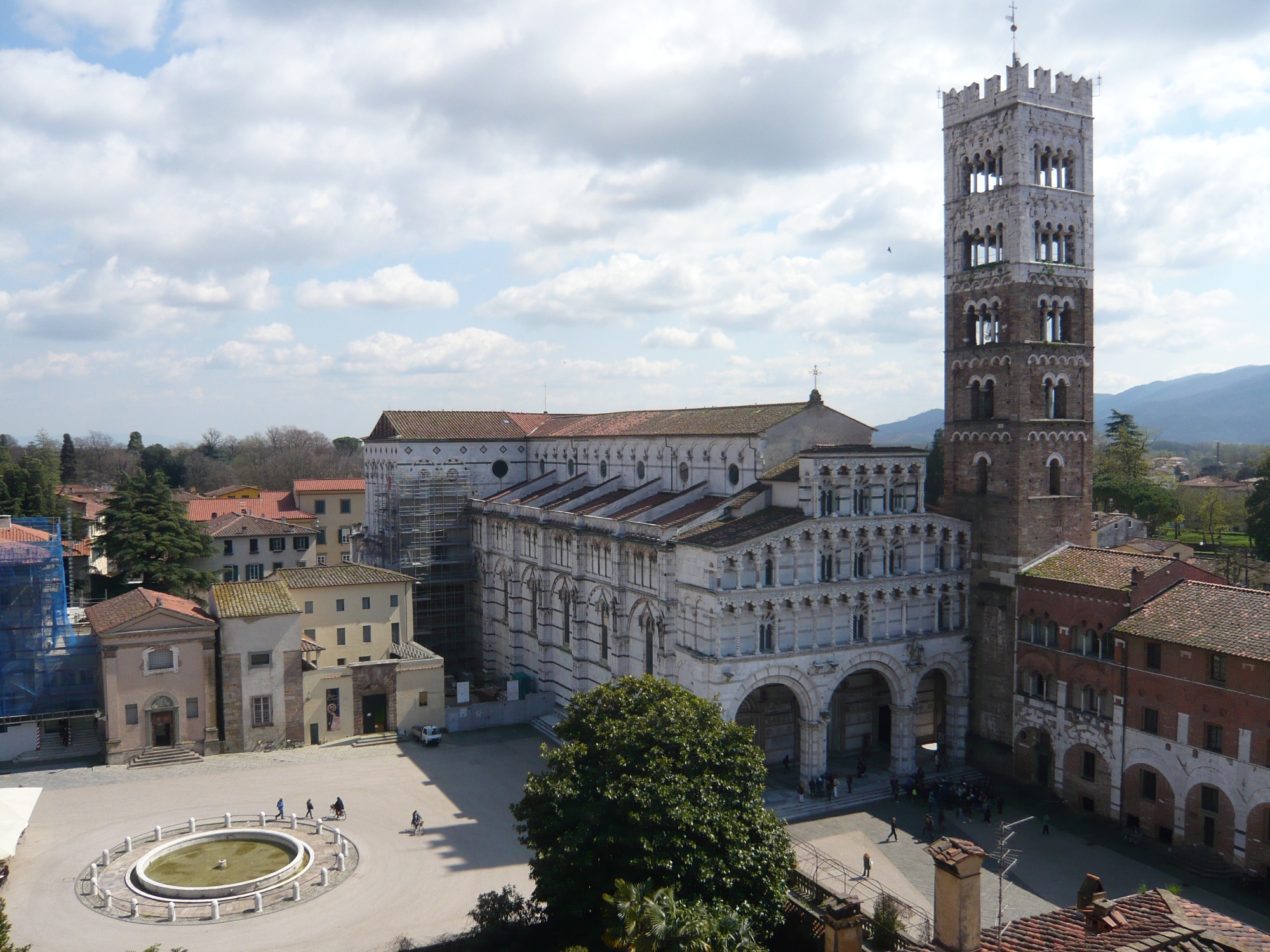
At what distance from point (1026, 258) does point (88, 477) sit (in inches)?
6407

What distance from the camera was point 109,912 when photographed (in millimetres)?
32812

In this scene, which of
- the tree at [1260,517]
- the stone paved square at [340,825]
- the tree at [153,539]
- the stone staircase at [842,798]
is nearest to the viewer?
the stone paved square at [340,825]

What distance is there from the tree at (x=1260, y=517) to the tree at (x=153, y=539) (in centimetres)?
7998

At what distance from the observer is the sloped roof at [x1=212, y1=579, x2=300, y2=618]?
4922 centimetres

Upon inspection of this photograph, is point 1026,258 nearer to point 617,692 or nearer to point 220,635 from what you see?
point 617,692

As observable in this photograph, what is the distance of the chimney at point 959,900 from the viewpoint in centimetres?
2020

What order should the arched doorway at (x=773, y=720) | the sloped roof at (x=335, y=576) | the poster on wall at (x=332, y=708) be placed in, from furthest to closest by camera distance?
the sloped roof at (x=335, y=576)
the poster on wall at (x=332, y=708)
the arched doorway at (x=773, y=720)

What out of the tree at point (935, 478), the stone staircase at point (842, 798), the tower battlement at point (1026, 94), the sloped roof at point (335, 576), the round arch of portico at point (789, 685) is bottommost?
the stone staircase at point (842, 798)

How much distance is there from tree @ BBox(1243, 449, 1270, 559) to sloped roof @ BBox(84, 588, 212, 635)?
75.6 m

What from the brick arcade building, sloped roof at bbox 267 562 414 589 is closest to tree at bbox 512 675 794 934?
the brick arcade building

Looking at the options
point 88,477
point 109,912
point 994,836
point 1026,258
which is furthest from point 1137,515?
point 88,477

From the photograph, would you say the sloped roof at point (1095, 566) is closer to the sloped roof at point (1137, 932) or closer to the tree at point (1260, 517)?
the sloped roof at point (1137, 932)

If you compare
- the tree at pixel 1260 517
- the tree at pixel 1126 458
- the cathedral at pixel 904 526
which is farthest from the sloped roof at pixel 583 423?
the tree at pixel 1126 458

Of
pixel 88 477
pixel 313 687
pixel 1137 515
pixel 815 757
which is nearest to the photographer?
pixel 815 757
